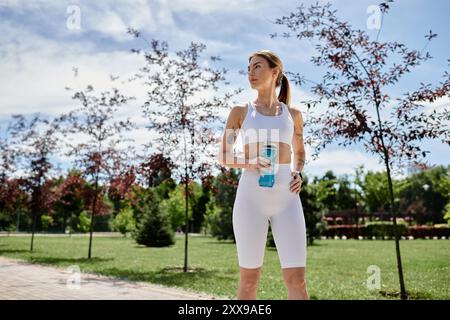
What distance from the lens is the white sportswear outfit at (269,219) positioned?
258 centimetres

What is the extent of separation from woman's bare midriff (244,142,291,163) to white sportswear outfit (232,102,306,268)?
0.06m

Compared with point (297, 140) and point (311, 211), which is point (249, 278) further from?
point (311, 211)

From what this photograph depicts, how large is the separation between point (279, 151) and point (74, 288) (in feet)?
19.3

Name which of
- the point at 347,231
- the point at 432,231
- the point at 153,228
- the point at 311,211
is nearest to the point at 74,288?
the point at 153,228

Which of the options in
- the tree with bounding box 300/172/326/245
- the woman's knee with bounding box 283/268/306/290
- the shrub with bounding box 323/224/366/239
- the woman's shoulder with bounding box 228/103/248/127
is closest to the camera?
the woman's knee with bounding box 283/268/306/290

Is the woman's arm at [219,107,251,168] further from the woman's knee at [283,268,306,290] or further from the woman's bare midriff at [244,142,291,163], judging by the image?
the woman's knee at [283,268,306,290]

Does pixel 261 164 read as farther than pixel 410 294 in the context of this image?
No

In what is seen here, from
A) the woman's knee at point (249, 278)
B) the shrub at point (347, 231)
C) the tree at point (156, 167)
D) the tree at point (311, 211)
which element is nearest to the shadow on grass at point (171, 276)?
the tree at point (156, 167)

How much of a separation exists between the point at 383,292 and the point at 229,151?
6159 mm

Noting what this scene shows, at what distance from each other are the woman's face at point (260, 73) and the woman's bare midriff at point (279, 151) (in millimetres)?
461

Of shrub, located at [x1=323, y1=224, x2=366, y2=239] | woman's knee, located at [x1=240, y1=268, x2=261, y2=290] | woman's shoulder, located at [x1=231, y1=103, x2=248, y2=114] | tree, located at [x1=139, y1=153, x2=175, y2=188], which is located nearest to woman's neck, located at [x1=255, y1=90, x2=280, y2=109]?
woman's shoulder, located at [x1=231, y1=103, x2=248, y2=114]

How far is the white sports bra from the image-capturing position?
9.24 feet

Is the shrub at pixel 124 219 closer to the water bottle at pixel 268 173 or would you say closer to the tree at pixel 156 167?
the tree at pixel 156 167

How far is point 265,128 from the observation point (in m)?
2.81
